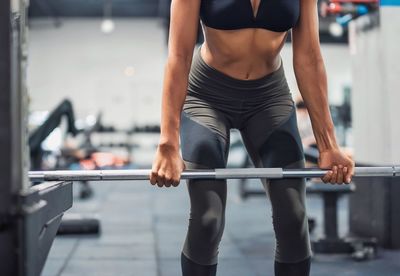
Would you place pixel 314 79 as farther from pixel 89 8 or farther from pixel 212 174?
pixel 89 8

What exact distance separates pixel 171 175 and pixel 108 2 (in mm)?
10776

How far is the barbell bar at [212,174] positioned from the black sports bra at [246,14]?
1.27 feet

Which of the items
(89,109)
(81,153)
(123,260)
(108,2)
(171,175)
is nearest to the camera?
(171,175)

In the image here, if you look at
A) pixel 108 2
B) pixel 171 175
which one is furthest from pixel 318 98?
pixel 108 2

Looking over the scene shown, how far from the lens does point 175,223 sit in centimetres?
451

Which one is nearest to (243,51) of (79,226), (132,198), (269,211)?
(79,226)

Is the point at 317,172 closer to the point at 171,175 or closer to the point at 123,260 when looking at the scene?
the point at 171,175

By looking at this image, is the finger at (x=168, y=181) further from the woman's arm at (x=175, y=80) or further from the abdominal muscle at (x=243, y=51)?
the abdominal muscle at (x=243, y=51)

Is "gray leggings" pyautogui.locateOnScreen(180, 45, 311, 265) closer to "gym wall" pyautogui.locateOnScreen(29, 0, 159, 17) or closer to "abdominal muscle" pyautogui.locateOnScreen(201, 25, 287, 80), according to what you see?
"abdominal muscle" pyautogui.locateOnScreen(201, 25, 287, 80)

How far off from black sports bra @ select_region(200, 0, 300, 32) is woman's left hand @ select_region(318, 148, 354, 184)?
0.38 metres

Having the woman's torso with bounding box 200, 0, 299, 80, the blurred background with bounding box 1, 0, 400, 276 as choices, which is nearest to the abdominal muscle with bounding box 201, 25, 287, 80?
the woman's torso with bounding box 200, 0, 299, 80

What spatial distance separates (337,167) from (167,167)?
18.4 inches

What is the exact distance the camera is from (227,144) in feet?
5.48

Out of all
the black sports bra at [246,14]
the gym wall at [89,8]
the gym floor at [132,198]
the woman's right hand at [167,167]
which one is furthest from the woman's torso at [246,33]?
the gym wall at [89,8]
